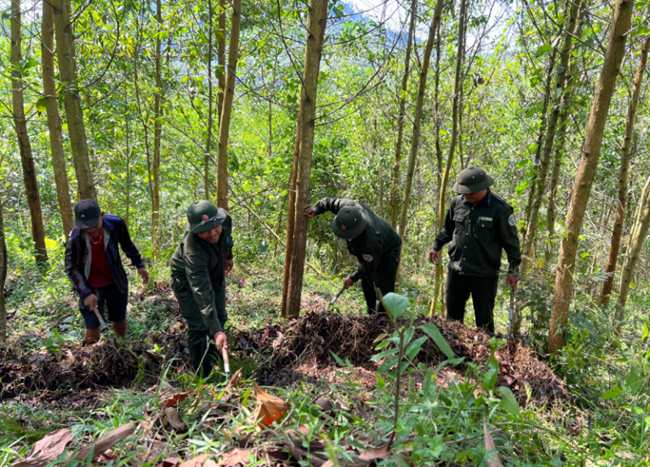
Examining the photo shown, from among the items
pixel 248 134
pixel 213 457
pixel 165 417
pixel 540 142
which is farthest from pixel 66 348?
pixel 248 134

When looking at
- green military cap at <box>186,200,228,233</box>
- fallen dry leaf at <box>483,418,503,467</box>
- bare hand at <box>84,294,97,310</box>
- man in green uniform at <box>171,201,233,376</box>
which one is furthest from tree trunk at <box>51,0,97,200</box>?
fallen dry leaf at <box>483,418,503,467</box>

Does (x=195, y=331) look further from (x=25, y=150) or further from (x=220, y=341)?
(x=25, y=150)

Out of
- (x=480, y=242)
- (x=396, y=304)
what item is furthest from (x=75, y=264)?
(x=480, y=242)

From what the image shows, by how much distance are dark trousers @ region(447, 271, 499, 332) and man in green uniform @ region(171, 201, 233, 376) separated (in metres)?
2.47

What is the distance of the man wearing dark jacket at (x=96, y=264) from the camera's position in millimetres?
3763

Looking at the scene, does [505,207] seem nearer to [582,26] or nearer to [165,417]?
[582,26]

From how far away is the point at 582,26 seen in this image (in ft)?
13.7

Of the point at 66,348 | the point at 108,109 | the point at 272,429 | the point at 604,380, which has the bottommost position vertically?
the point at 66,348

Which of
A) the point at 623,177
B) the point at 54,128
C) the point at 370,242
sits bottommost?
the point at 370,242

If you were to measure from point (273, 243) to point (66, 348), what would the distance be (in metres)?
4.63

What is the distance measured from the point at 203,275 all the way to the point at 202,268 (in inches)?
2.4

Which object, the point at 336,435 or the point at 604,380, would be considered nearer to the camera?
the point at 336,435

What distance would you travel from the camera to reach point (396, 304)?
1208mm

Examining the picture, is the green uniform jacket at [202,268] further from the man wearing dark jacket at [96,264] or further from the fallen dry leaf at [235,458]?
the fallen dry leaf at [235,458]
